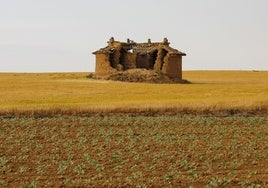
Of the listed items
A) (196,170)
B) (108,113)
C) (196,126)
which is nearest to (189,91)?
(108,113)

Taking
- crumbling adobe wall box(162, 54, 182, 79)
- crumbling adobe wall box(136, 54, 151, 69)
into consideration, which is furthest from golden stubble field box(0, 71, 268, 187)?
crumbling adobe wall box(136, 54, 151, 69)

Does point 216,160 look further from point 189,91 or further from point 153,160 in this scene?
point 189,91

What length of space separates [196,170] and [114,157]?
3205 millimetres

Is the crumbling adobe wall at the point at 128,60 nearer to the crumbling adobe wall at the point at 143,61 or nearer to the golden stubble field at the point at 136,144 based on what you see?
the crumbling adobe wall at the point at 143,61

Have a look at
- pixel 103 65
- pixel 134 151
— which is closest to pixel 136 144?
pixel 134 151

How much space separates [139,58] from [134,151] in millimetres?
45535

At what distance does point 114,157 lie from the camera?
18219 millimetres

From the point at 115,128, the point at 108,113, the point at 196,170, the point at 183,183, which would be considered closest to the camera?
the point at 183,183

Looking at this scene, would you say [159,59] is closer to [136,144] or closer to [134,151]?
[136,144]

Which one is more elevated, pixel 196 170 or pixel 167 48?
pixel 167 48

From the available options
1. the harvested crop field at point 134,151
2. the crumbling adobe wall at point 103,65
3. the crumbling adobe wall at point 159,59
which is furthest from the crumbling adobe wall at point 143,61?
the harvested crop field at point 134,151

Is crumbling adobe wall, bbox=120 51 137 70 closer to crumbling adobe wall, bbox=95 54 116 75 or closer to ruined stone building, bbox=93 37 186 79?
ruined stone building, bbox=93 37 186 79

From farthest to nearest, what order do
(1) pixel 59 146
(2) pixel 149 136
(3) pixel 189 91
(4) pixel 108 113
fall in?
(3) pixel 189 91 → (4) pixel 108 113 → (2) pixel 149 136 → (1) pixel 59 146

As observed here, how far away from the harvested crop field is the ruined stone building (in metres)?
33.0
